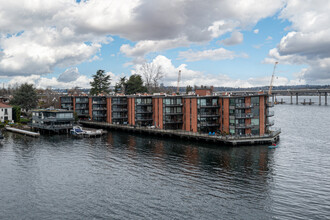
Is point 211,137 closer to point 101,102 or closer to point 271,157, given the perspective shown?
point 271,157

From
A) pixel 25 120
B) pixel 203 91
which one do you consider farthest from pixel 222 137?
pixel 25 120

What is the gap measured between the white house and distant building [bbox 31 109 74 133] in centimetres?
1828

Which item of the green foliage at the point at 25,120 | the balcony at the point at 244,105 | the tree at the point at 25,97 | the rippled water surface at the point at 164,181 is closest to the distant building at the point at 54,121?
the green foliage at the point at 25,120

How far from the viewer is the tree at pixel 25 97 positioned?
124 metres

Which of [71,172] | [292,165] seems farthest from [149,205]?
[292,165]

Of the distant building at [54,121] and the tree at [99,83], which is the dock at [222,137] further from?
the tree at [99,83]

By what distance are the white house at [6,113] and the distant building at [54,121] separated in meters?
18.3

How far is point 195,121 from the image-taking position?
84.6 metres

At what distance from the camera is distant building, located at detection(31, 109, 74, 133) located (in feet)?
309

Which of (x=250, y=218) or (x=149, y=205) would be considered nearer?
(x=250, y=218)

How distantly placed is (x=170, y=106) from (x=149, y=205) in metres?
57.8

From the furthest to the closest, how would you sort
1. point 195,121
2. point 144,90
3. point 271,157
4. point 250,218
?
point 144,90 → point 195,121 → point 271,157 → point 250,218

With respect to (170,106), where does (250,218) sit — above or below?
below

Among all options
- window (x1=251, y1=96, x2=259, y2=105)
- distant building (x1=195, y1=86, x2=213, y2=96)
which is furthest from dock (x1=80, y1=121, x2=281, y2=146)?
distant building (x1=195, y1=86, x2=213, y2=96)
